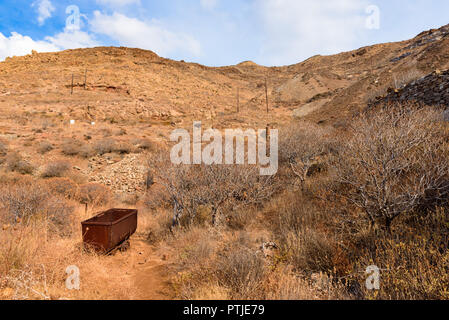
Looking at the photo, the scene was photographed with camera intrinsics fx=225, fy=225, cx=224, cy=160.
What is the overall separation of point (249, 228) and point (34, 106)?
35856 mm

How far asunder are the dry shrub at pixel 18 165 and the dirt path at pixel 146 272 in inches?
459

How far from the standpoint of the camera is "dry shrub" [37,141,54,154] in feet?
57.2

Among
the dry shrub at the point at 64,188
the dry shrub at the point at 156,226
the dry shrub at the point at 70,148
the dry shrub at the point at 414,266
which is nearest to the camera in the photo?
the dry shrub at the point at 414,266

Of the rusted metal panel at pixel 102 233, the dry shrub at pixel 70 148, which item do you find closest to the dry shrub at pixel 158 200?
the rusted metal panel at pixel 102 233

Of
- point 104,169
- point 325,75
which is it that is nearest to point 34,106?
point 104,169

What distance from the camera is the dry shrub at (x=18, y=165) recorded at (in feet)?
46.8

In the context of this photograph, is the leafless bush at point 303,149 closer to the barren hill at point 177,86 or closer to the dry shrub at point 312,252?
the dry shrub at point 312,252

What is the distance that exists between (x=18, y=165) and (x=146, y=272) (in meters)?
14.4

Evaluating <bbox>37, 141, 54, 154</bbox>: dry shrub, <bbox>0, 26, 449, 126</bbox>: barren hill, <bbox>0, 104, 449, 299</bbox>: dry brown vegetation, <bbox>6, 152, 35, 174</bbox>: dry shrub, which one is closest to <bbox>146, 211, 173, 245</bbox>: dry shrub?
<bbox>0, 104, 449, 299</bbox>: dry brown vegetation

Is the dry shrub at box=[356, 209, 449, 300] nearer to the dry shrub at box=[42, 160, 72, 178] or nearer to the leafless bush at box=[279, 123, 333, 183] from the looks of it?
the leafless bush at box=[279, 123, 333, 183]

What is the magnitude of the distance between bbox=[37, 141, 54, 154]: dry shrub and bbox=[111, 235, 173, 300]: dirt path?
14913 mm

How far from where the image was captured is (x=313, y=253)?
4988 mm

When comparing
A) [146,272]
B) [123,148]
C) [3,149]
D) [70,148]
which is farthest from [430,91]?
[3,149]

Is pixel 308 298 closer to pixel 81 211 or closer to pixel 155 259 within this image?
pixel 155 259
